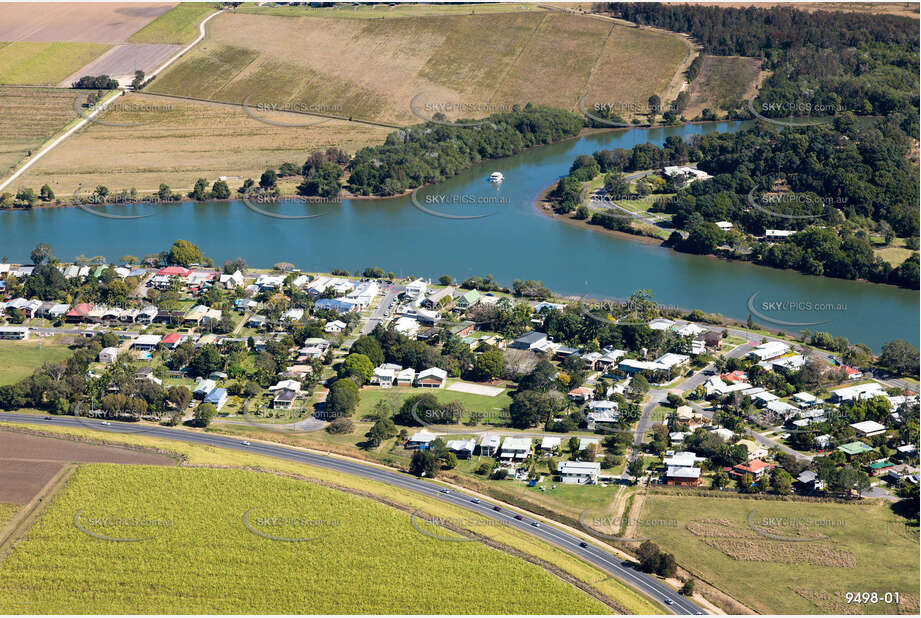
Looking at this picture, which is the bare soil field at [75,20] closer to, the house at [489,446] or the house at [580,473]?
the house at [489,446]

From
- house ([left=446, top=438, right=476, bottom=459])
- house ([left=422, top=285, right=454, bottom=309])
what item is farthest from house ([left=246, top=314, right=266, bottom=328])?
house ([left=446, top=438, right=476, bottom=459])

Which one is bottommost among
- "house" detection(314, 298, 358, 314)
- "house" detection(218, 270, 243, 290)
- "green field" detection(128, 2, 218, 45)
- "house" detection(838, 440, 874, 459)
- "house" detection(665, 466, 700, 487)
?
"house" detection(665, 466, 700, 487)

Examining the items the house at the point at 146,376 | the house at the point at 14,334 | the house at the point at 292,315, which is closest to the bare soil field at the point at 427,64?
the house at the point at 292,315

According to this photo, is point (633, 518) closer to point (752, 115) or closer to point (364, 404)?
point (364, 404)

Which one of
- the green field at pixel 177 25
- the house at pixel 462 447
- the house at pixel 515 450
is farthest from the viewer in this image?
the green field at pixel 177 25

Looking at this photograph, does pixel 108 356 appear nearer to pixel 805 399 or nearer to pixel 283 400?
pixel 283 400

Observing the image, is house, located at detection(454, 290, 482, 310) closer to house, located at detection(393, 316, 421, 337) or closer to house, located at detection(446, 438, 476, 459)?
house, located at detection(393, 316, 421, 337)
